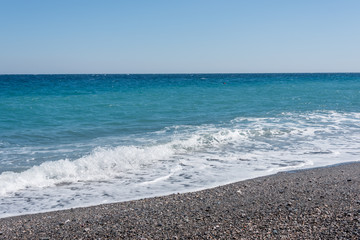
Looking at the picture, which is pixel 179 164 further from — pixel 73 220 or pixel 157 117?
pixel 157 117

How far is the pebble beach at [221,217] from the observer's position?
464 cm

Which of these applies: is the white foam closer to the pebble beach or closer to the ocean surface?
the ocean surface

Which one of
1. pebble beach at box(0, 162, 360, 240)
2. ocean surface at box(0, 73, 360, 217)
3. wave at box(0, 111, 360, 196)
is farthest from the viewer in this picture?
wave at box(0, 111, 360, 196)

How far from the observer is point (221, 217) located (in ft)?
17.2

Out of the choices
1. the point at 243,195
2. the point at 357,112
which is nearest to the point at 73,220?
the point at 243,195

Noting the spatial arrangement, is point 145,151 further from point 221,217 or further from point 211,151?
point 221,217

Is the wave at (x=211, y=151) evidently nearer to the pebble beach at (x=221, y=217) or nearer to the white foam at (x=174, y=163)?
the white foam at (x=174, y=163)

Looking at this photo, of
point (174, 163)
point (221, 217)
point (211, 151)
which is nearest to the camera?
point (221, 217)

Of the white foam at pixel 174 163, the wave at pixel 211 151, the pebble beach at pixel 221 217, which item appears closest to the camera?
the pebble beach at pixel 221 217

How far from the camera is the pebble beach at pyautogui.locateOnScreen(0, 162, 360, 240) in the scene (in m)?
4.64

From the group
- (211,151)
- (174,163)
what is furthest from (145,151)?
(211,151)

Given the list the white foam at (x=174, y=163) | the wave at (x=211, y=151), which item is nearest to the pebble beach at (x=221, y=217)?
the white foam at (x=174, y=163)

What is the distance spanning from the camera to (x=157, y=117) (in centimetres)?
1855

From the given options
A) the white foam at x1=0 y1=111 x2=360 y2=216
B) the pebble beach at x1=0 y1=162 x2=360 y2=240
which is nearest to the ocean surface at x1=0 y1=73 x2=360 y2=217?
the white foam at x1=0 y1=111 x2=360 y2=216
